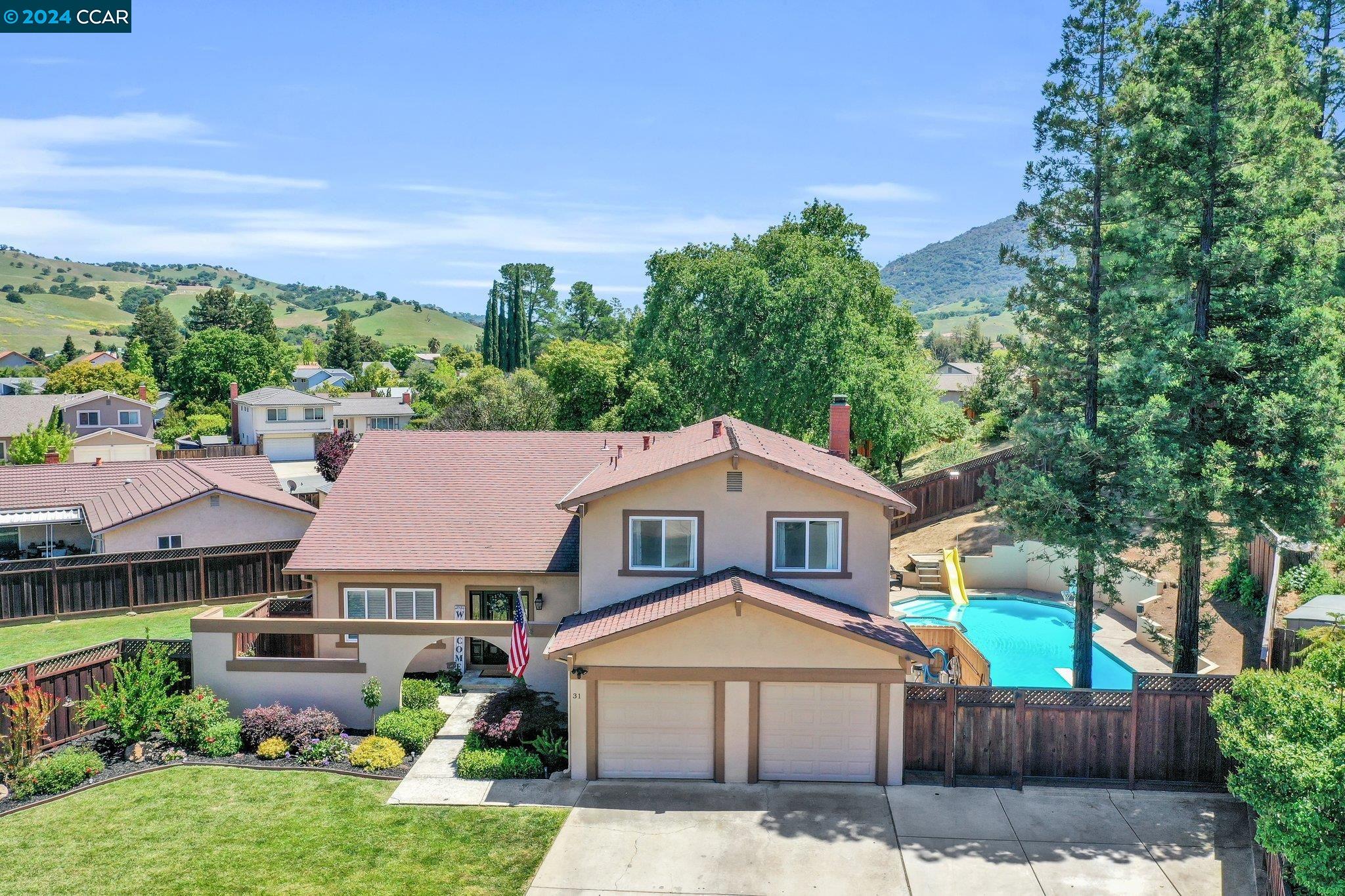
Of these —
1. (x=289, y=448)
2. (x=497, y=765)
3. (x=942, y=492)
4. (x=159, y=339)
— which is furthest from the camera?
(x=159, y=339)

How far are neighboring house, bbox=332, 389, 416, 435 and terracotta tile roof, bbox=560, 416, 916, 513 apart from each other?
175 ft

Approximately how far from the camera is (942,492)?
117 ft

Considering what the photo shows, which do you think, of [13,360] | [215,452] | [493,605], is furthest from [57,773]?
[13,360]

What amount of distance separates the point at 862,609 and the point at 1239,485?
7.11m

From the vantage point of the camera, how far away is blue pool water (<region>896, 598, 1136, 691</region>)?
24.6m

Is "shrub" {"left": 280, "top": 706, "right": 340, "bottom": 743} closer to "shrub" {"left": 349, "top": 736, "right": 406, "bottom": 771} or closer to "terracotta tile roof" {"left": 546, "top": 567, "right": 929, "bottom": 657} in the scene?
"shrub" {"left": 349, "top": 736, "right": 406, "bottom": 771}

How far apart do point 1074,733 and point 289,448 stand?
215 feet

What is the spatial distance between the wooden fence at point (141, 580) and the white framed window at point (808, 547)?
16.3m

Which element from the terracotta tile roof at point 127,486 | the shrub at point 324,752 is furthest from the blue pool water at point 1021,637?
the terracotta tile roof at point 127,486

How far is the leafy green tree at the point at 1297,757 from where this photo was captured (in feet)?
32.6

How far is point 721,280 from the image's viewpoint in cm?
3925

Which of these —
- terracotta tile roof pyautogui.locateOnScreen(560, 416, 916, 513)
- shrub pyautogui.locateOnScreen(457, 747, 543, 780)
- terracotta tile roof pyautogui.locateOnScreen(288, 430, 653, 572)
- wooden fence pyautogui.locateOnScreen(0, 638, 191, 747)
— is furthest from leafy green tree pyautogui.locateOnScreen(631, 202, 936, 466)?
wooden fence pyautogui.locateOnScreen(0, 638, 191, 747)

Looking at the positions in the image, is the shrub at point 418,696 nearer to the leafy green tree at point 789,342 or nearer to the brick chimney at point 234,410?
the leafy green tree at point 789,342

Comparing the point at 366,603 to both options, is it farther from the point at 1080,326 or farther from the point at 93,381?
the point at 93,381
